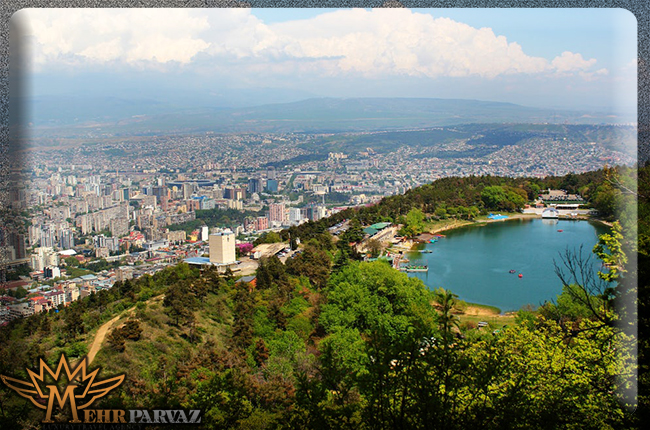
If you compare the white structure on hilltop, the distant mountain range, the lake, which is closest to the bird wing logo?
the distant mountain range

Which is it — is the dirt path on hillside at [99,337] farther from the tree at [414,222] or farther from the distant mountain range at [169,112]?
the tree at [414,222]

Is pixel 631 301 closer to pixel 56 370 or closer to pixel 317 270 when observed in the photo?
pixel 56 370

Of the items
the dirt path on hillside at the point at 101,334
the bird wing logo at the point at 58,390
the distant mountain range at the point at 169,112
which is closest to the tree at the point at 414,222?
the distant mountain range at the point at 169,112

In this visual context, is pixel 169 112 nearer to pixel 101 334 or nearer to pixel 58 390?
pixel 101 334

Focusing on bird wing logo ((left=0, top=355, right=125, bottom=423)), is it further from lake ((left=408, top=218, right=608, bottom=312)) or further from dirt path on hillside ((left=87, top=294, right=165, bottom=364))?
lake ((left=408, top=218, right=608, bottom=312))

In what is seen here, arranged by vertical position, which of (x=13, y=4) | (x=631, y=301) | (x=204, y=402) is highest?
(x=13, y=4)

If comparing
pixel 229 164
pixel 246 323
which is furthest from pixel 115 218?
pixel 246 323

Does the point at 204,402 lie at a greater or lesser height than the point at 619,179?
lesser
